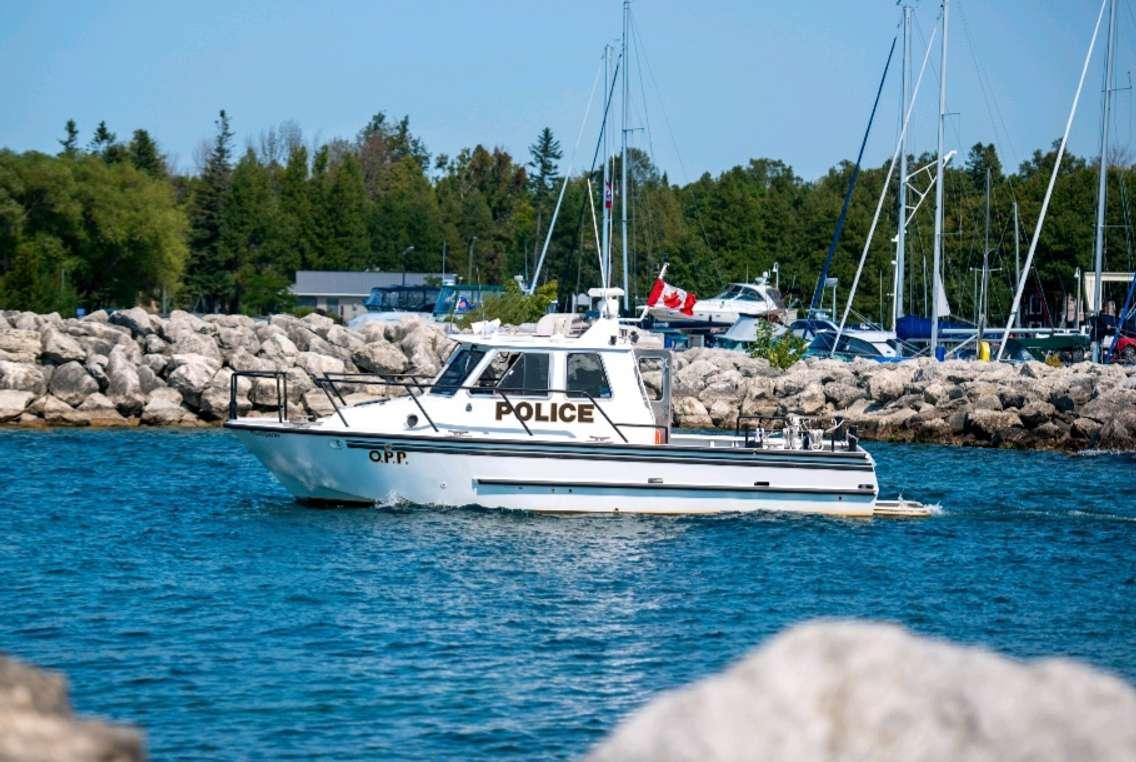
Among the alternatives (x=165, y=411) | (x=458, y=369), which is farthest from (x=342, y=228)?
(x=458, y=369)

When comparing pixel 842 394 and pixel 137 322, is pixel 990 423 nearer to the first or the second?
pixel 842 394

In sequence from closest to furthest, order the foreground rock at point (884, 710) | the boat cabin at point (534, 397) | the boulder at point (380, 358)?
the foreground rock at point (884, 710)
the boat cabin at point (534, 397)
the boulder at point (380, 358)

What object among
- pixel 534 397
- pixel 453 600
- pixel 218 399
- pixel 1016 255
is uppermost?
pixel 1016 255

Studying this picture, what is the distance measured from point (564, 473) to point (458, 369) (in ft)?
7.08

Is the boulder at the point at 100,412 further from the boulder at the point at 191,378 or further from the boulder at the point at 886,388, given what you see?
the boulder at the point at 886,388

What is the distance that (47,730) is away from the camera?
3725mm

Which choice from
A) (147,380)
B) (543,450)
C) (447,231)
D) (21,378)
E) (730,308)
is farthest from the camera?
(447,231)

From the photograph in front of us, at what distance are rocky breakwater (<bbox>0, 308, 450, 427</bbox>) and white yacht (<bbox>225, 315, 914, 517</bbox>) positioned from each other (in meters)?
9.57

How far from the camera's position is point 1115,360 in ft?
141

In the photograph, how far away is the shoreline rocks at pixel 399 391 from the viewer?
32531 mm

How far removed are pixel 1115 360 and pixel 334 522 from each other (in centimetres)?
3044

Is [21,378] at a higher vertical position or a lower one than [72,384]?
higher

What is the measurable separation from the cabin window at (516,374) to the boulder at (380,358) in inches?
667

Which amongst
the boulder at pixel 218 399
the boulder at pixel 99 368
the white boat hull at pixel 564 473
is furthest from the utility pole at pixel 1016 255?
the white boat hull at pixel 564 473
